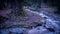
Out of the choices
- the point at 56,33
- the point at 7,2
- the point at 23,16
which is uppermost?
the point at 7,2

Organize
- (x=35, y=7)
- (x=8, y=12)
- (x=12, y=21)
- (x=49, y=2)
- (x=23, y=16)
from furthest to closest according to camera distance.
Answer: (x=35, y=7)
(x=49, y=2)
(x=8, y=12)
(x=23, y=16)
(x=12, y=21)

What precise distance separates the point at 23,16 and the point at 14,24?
0.60 m

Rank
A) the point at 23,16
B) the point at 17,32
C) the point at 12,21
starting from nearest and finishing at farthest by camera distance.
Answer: the point at 17,32 < the point at 12,21 < the point at 23,16

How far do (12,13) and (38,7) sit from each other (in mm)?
1713

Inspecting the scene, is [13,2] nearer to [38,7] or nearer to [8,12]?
[8,12]

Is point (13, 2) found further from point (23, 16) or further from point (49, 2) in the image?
point (49, 2)

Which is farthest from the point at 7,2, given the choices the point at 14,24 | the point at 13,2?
the point at 14,24

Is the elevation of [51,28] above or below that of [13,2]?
below

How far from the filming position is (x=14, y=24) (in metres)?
4.04

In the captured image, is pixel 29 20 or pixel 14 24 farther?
pixel 29 20

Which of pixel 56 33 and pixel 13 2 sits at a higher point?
pixel 13 2

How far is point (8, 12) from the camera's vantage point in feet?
15.9

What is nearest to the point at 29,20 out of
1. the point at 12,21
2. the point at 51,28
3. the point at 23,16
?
the point at 23,16

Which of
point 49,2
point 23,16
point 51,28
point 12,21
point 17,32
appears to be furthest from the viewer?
point 49,2
